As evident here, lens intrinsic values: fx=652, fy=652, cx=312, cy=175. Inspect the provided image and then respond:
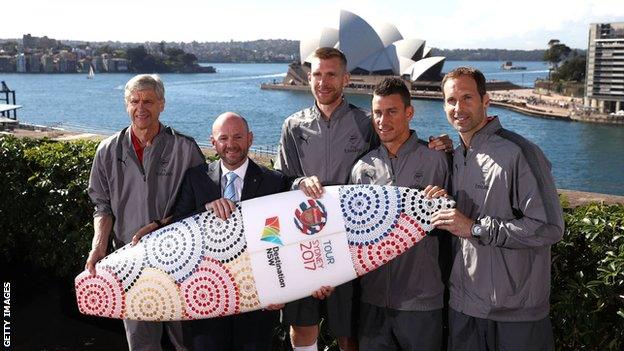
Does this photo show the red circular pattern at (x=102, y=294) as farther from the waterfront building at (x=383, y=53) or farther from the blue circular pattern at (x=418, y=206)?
the waterfront building at (x=383, y=53)

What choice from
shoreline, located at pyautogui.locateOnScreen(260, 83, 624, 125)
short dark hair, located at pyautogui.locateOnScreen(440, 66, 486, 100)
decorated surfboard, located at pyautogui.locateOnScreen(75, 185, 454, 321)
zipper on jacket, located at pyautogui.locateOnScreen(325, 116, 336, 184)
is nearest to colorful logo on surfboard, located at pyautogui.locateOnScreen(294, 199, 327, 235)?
decorated surfboard, located at pyautogui.locateOnScreen(75, 185, 454, 321)

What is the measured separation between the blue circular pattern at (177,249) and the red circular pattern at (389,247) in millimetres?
803

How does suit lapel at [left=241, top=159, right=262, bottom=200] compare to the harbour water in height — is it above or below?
above

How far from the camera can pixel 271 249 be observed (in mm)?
3295

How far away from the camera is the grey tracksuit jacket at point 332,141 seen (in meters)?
3.46

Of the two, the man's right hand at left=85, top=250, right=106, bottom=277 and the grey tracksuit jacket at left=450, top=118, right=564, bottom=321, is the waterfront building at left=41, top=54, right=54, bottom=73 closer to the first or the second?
the man's right hand at left=85, top=250, right=106, bottom=277

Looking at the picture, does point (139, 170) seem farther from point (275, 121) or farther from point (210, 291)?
point (275, 121)

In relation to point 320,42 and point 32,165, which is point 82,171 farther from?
Answer: point 320,42

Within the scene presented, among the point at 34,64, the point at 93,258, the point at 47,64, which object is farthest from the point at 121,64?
the point at 93,258

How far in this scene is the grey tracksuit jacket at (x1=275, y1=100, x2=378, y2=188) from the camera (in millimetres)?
3459

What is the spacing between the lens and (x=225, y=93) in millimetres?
96875

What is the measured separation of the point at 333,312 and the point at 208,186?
3.01 ft

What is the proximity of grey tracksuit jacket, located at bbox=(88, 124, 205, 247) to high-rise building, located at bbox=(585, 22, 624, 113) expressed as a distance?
3146 inches

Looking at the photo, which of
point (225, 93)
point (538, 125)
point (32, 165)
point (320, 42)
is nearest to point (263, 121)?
point (320, 42)
